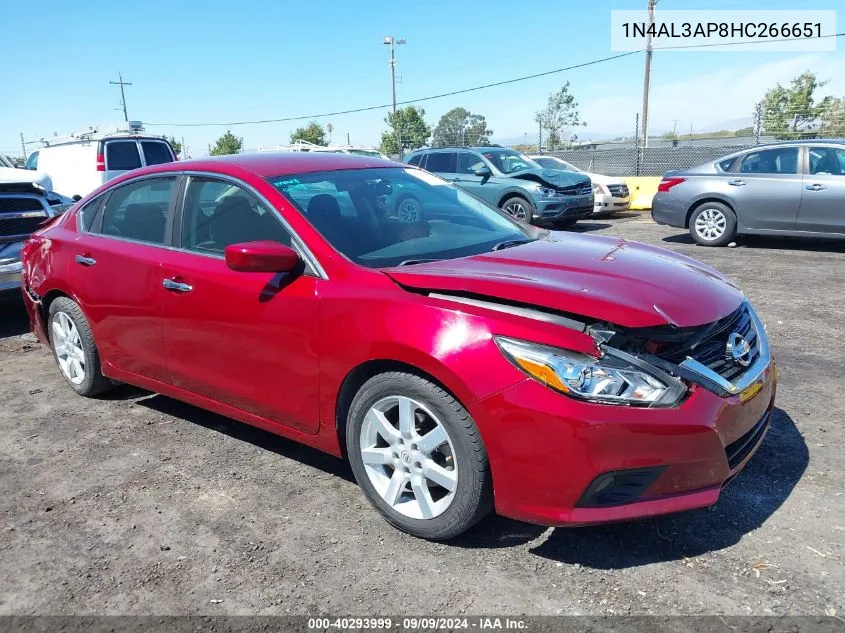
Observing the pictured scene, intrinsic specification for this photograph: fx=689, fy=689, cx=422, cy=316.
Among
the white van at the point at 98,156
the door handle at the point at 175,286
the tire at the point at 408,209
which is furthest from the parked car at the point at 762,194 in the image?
the white van at the point at 98,156

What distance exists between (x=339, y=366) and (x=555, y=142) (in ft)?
170

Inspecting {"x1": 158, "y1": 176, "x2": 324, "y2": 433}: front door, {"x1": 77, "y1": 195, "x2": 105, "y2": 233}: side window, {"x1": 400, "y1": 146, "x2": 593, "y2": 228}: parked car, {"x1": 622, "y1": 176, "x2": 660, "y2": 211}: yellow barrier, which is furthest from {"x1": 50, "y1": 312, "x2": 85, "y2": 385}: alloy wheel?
{"x1": 622, "y1": 176, "x2": 660, "y2": 211}: yellow barrier

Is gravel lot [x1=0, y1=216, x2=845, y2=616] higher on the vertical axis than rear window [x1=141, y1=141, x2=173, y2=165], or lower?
lower

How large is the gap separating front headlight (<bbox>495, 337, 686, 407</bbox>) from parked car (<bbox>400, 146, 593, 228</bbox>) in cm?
967

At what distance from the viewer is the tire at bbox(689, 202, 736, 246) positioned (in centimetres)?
1017

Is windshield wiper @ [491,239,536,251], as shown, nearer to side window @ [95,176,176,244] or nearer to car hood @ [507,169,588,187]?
side window @ [95,176,176,244]

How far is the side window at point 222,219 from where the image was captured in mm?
Result: 3435

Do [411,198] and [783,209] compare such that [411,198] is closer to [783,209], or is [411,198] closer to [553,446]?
[553,446]

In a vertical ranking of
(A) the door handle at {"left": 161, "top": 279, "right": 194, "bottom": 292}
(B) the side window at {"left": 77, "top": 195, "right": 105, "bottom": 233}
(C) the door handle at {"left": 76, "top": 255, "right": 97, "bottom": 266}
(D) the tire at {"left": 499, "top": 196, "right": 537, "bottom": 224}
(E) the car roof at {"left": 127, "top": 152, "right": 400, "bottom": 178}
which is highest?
(E) the car roof at {"left": 127, "top": 152, "right": 400, "bottom": 178}

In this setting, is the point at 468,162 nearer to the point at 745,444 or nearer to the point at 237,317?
the point at 237,317

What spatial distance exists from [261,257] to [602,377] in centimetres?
156

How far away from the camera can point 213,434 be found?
411 cm

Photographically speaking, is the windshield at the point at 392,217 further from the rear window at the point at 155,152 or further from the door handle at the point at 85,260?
the rear window at the point at 155,152

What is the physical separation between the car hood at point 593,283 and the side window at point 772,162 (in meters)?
7.29
